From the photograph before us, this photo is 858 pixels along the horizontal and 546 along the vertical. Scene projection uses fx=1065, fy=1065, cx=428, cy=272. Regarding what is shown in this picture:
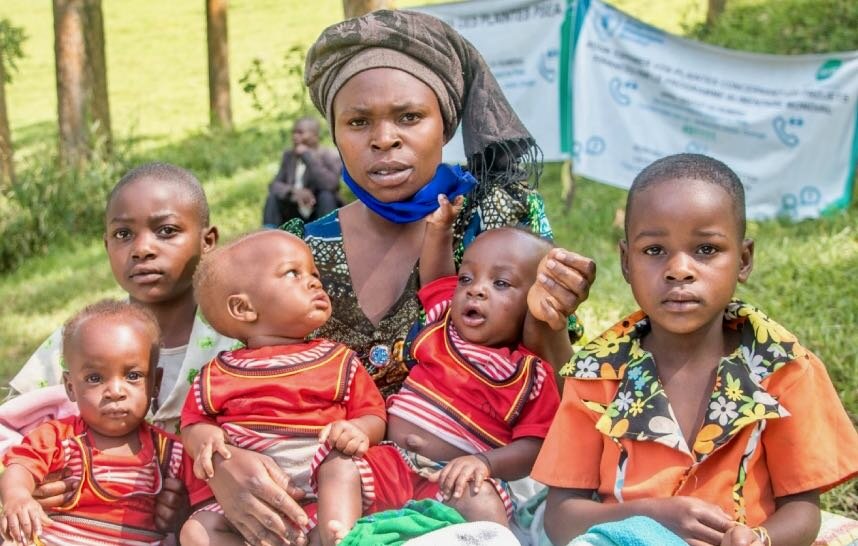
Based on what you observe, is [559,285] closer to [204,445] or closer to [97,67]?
[204,445]

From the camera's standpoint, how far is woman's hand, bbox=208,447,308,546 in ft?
8.76

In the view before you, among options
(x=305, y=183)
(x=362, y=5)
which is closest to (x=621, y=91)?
(x=362, y=5)

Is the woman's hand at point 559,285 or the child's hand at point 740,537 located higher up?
the woman's hand at point 559,285

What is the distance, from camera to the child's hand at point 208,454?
8.98 feet

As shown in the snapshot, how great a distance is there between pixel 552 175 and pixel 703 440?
7.78 m

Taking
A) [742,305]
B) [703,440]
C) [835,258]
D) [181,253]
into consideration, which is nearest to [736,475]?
[703,440]

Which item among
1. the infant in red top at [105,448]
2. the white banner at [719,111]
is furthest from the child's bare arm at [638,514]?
the white banner at [719,111]

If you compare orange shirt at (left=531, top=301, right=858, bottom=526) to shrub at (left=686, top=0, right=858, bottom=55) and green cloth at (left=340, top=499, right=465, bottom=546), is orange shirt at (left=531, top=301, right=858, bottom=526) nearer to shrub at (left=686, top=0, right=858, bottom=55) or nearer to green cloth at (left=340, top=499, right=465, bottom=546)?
green cloth at (left=340, top=499, right=465, bottom=546)

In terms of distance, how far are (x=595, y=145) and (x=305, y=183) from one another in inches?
119

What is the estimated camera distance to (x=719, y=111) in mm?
7664

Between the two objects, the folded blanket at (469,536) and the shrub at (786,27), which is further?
the shrub at (786,27)

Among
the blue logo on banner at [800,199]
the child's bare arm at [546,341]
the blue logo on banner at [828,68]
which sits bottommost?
the blue logo on banner at [800,199]

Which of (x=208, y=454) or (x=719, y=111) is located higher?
(x=719, y=111)

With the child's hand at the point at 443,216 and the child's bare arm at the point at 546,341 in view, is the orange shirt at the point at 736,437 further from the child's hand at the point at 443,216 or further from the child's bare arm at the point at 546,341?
the child's hand at the point at 443,216
